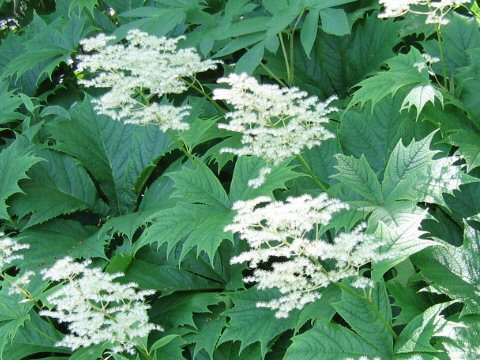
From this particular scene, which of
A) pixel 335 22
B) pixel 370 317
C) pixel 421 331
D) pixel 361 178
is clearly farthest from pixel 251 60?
pixel 421 331

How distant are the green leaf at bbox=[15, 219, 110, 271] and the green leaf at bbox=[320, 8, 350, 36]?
4.54 feet

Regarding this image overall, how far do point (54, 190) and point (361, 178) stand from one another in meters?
1.70

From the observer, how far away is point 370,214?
2332mm

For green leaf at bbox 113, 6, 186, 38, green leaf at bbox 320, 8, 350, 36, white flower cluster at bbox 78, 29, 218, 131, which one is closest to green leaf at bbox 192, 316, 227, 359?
white flower cluster at bbox 78, 29, 218, 131

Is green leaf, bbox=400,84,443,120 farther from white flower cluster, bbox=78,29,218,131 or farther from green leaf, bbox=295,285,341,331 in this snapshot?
white flower cluster, bbox=78,29,218,131

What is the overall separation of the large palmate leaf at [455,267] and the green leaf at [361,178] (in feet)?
0.86

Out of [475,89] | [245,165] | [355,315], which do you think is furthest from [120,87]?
[475,89]

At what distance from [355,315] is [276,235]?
575mm

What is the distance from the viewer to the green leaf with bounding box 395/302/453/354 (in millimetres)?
2002

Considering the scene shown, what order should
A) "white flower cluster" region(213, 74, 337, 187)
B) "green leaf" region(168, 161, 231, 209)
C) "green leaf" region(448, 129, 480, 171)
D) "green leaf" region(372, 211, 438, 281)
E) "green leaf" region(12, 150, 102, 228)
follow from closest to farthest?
"green leaf" region(372, 211, 438, 281)
"white flower cluster" region(213, 74, 337, 187)
"green leaf" region(448, 129, 480, 171)
"green leaf" region(168, 161, 231, 209)
"green leaf" region(12, 150, 102, 228)

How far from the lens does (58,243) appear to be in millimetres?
3014

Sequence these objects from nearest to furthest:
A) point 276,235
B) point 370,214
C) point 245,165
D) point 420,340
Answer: point 276,235 → point 420,340 → point 370,214 → point 245,165

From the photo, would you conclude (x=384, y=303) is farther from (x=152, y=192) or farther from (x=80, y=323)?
(x=152, y=192)

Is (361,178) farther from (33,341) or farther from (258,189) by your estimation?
(33,341)
